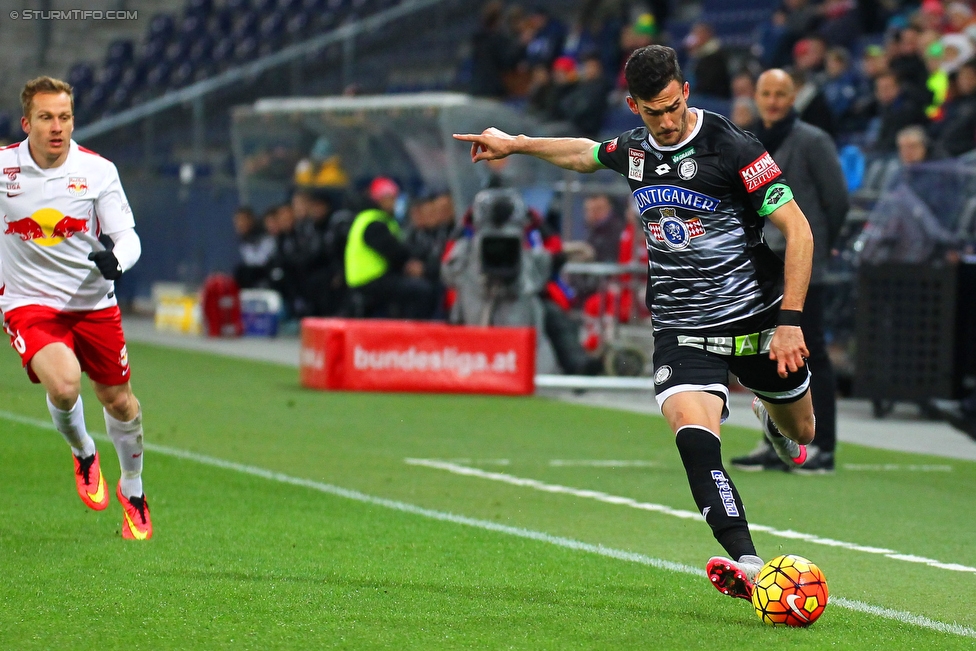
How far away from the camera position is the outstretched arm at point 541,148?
6320 millimetres

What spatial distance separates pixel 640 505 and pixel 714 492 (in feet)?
9.64

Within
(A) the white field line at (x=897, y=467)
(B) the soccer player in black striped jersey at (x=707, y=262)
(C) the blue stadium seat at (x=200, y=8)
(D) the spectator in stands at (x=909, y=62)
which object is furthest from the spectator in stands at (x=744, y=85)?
(C) the blue stadium seat at (x=200, y=8)

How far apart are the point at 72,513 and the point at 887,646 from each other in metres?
4.18

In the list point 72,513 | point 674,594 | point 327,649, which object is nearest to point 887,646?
point 674,594

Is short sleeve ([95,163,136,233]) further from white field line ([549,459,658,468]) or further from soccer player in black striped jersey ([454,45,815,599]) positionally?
white field line ([549,459,658,468])

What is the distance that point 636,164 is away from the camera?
603 cm

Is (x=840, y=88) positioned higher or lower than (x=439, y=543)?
higher

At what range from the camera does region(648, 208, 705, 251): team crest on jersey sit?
5.97 metres

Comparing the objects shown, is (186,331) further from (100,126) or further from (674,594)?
(674,594)

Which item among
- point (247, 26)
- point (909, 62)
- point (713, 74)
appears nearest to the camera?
point (909, 62)

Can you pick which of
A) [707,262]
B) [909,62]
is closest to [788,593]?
[707,262]

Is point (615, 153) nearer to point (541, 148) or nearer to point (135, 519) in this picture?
point (541, 148)

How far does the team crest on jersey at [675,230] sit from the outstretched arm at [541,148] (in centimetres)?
43

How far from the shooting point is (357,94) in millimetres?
22688
